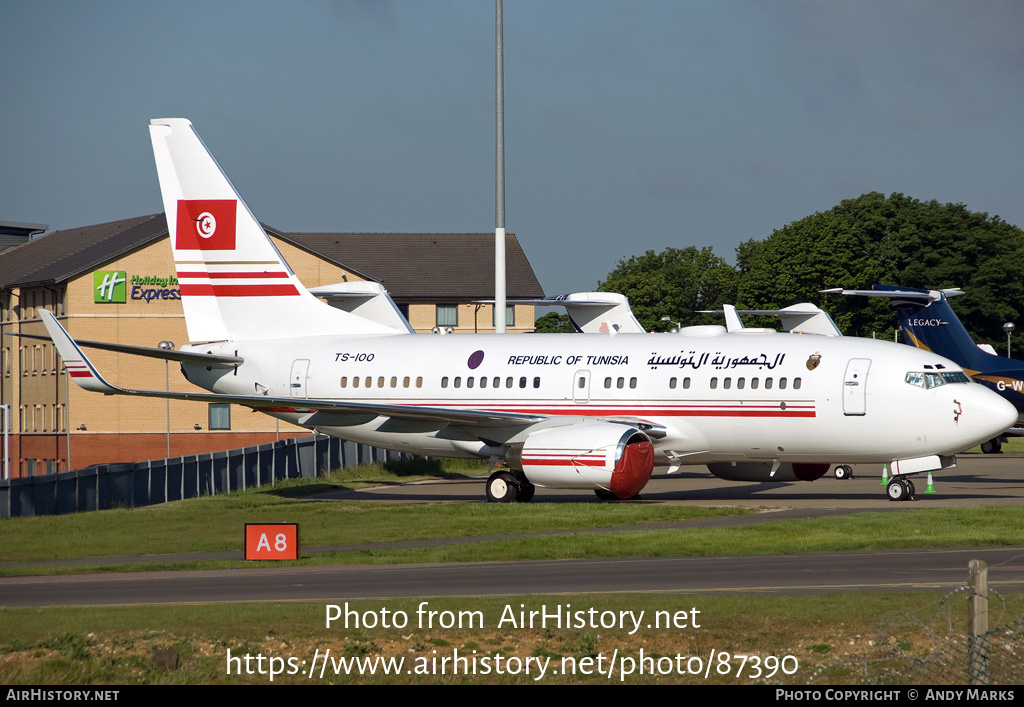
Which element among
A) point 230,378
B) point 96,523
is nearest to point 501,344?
point 230,378

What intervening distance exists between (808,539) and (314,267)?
75.2m

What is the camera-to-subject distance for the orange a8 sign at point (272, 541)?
24.0 m

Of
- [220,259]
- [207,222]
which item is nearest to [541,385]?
[220,259]

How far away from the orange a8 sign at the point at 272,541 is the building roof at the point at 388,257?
74340mm

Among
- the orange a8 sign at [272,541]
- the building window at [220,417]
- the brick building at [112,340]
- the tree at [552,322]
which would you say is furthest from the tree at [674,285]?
the orange a8 sign at [272,541]

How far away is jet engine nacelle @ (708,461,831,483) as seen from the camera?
37.6 meters

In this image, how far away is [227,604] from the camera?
60.7 feet

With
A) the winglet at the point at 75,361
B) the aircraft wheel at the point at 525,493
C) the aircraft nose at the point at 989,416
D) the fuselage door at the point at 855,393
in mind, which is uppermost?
the winglet at the point at 75,361

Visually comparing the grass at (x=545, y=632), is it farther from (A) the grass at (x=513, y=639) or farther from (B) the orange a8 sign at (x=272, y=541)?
(B) the orange a8 sign at (x=272, y=541)

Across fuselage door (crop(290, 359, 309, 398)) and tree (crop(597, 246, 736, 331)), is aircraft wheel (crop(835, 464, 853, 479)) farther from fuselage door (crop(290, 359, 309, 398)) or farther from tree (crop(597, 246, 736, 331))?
tree (crop(597, 246, 736, 331))

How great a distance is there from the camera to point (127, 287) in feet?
303

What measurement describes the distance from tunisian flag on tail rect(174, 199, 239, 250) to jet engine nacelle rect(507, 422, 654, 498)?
1235cm

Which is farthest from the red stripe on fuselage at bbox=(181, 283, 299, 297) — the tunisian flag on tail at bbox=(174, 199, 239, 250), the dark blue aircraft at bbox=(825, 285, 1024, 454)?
the dark blue aircraft at bbox=(825, 285, 1024, 454)
